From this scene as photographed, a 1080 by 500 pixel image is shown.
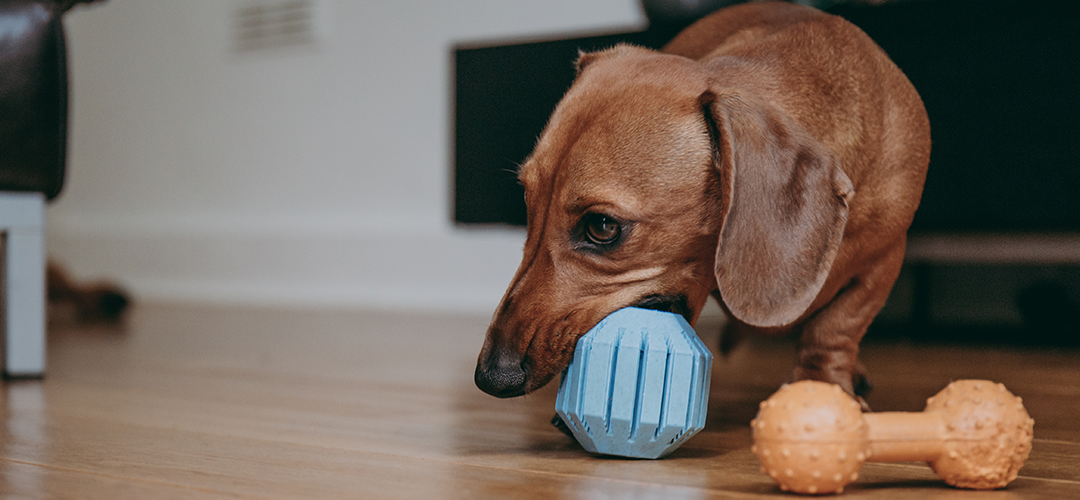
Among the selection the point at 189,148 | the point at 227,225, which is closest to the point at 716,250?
the point at 227,225

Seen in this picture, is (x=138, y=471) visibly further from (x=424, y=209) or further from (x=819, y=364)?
(x=424, y=209)

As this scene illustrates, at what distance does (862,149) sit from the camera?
136 centimetres

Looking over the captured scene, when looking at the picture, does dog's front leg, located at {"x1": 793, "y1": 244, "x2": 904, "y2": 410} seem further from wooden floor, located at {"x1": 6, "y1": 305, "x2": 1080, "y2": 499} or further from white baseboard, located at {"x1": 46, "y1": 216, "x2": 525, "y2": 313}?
white baseboard, located at {"x1": 46, "y1": 216, "x2": 525, "y2": 313}

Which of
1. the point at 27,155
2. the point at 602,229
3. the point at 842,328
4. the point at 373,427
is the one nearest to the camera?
the point at 602,229

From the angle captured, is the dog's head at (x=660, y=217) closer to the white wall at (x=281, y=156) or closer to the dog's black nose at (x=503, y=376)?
the dog's black nose at (x=503, y=376)

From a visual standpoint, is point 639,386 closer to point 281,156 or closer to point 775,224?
point 775,224

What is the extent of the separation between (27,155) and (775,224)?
1.48 metres

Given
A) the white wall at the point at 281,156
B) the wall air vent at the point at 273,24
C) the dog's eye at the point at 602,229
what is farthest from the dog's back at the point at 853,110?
the wall air vent at the point at 273,24

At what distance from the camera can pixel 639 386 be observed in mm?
1080

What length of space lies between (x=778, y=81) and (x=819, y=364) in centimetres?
47

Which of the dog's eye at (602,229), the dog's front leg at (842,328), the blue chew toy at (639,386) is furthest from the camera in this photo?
the dog's front leg at (842,328)

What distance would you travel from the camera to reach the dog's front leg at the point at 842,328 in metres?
1.47

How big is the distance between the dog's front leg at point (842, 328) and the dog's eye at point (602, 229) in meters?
0.49

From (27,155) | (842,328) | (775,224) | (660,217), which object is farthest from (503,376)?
(27,155)
